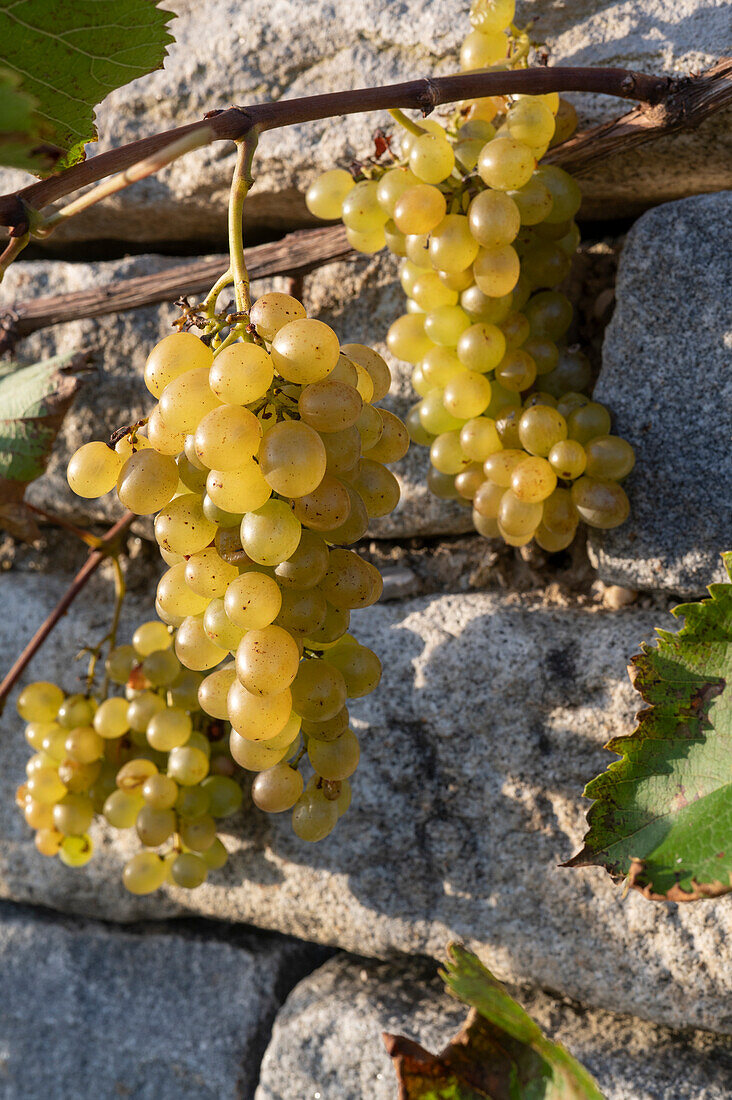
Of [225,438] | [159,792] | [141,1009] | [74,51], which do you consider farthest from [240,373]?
[141,1009]

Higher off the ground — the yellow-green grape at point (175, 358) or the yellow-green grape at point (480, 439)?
the yellow-green grape at point (175, 358)

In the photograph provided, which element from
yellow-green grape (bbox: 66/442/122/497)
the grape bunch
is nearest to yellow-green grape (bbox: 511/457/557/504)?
the grape bunch

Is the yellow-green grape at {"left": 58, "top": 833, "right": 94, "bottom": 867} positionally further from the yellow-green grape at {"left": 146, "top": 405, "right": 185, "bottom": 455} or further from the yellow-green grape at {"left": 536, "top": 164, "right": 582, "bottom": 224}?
the yellow-green grape at {"left": 536, "top": 164, "right": 582, "bottom": 224}

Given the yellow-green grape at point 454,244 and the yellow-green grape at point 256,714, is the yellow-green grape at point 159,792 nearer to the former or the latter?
the yellow-green grape at point 256,714

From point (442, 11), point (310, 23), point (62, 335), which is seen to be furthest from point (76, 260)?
point (442, 11)

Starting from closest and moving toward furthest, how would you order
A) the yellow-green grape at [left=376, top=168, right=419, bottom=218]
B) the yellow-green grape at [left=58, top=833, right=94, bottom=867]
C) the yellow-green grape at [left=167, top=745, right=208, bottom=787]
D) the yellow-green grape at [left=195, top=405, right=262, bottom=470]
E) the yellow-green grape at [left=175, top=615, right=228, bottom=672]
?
the yellow-green grape at [left=195, top=405, right=262, bottom=470] < the yellow-green grape at [left=175, top=615, right=228, bottom=672] < the yellow-green grape at [left=376, top=168, right=419, bottom=218] < the yellow-green grape at [left=167, top=745, right=208, bottom=787] < the yellow-green grape at [left=58, top=833, right=94, bottom=867]

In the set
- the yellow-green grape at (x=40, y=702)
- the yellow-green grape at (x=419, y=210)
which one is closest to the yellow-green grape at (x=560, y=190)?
the yellow-green grape at (x=419, y=210)
